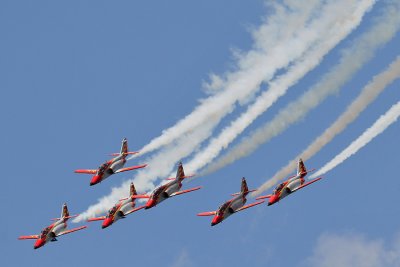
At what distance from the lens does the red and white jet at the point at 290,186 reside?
14388 centimetres

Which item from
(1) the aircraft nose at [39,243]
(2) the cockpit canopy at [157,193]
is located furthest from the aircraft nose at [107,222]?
(1) the aircraft nose at [39,243]

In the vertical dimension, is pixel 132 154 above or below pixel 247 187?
above

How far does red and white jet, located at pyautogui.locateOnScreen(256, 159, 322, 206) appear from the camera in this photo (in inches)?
5664

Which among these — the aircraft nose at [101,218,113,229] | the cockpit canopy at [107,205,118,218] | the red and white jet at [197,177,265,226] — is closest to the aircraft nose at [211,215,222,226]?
the red and white jet at [197,177,265,226]

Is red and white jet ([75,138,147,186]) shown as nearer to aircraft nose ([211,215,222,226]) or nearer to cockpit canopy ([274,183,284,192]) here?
aircraft nose ([211,215,222,226])

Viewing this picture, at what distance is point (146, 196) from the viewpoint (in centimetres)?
14988

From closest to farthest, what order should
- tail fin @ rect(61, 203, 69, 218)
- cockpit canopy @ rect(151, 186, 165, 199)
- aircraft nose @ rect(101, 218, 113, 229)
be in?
1. cockpit canopy @ rect(151, 186, 165, 199)
2. aircraft nose @ rect(101, 218, 113, 229)
3. tail fin @ rect(61, 203, 69, 218)

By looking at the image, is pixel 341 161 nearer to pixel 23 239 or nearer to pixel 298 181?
pixel 298 181

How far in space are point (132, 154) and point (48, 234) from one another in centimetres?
1233

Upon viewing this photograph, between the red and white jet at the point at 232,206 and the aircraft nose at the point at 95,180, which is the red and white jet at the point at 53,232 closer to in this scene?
the aircraft nose at the point at 95,180

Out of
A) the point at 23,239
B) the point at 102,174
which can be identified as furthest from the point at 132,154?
the point at 23,239

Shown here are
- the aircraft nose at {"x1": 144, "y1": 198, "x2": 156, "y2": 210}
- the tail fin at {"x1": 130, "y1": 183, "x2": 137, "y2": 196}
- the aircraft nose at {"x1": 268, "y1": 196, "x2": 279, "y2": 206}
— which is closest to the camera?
the aircraft nose at {"x1": 268, "y1": 196, "x2": 279, "y2": 206}

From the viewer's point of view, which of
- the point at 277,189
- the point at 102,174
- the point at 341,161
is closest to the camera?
the point at 341,161

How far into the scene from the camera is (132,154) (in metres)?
154
